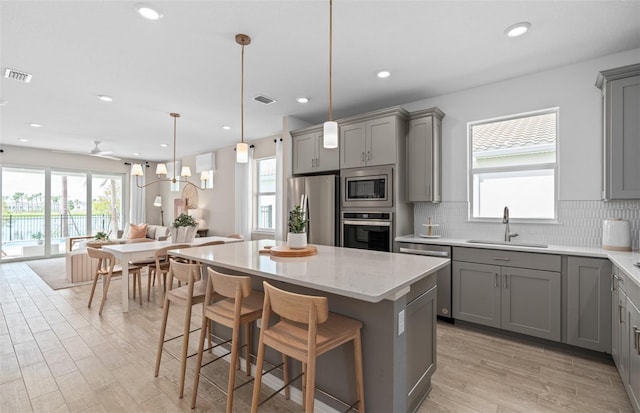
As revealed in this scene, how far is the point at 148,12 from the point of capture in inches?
87.1

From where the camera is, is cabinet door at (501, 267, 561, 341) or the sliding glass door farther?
the sliding glass door

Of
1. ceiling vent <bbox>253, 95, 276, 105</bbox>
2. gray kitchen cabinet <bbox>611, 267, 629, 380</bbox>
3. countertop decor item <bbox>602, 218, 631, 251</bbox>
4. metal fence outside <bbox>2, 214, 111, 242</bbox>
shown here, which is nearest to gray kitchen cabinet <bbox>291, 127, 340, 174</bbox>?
ceiling vent <bbox>253, 95, 276, 105</bbox>

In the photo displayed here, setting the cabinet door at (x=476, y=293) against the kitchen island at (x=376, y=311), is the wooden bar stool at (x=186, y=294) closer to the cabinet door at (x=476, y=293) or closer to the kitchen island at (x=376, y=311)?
the kitchen island at (x=376, y=311)

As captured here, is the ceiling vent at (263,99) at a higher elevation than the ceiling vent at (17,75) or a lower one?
higher

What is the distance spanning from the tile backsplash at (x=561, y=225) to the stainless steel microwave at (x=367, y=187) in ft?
2.26

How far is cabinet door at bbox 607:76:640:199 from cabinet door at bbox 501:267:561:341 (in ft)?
2.98

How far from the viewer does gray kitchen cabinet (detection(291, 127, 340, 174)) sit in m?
4.23

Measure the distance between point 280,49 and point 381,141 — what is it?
5.28 ft

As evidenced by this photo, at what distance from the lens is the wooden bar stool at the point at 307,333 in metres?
1.39

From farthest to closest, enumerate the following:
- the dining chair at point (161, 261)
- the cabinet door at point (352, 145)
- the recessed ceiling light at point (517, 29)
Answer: the cabinet door at point (352, 145) → the dining chair at point (161, 261) → the recessed ceiling light at point (517, 29)

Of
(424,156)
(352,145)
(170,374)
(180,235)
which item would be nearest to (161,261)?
(180,235)

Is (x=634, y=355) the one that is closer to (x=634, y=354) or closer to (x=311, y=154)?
(x=634, y=354)

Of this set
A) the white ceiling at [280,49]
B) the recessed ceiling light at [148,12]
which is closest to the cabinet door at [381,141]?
the white ceiling at [280,49]

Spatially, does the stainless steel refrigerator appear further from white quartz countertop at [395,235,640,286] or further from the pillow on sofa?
the pillow on sofa
